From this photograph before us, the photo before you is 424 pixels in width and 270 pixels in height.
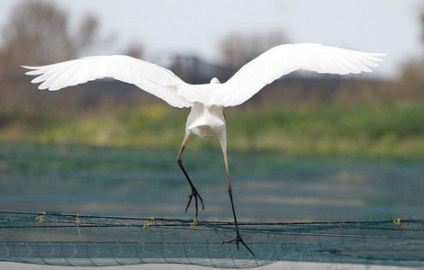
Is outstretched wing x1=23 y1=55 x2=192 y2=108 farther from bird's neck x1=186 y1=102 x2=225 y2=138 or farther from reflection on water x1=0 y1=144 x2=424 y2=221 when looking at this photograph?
reflection on water x1=0 y1=144 x2=424 y2=221

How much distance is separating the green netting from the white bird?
446 millimetres

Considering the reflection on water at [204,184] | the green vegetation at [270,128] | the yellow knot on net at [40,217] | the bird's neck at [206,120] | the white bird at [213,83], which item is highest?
the green vegetation at [270,128]

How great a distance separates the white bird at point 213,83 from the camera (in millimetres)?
7227

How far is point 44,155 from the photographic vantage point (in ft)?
54.1

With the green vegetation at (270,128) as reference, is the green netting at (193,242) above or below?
below

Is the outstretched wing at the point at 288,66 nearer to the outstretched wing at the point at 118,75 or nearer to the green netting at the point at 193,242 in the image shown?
the outstretched wing at the point at 118,75

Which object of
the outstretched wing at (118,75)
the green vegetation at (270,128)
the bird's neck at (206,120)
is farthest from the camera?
the green vegetation at (270,128)

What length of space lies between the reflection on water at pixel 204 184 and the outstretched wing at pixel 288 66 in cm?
411

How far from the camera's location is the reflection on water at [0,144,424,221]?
12781 mm

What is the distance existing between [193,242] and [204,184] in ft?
29.3

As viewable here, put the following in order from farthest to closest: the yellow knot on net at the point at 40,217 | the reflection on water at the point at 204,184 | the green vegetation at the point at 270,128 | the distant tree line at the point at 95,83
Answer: the distant tree line at the point at 95,83 → the green vegetation at the point at 270,128 → the reflection on water at the point at 204,184 → the yellow knot on net at the point at 40,217

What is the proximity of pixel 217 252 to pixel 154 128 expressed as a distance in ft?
65.2

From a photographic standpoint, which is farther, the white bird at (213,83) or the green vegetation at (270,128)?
the green vegetation at (270,128)

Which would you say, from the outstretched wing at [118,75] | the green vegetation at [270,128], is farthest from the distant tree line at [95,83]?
the outstretched wing at [118,75]
